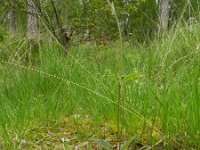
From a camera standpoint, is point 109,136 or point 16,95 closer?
point 109,136

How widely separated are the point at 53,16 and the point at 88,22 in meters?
0.57

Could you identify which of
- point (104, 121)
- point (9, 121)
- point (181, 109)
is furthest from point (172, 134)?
point (9, 121)

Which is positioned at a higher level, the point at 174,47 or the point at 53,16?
the point at 53,16

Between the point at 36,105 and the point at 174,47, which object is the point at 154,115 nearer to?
the point at 36,105

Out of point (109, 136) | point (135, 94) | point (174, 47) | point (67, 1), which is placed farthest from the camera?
point (67, 1)

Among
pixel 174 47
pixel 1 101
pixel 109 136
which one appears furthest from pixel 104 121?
pixel 174 47

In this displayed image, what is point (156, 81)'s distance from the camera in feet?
7.69

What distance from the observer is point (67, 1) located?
5828 mm

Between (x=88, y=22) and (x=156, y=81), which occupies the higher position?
(x=88, y=22)

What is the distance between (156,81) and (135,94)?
0.31 meters

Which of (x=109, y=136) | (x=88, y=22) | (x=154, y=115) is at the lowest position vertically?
(x=109, y=136)

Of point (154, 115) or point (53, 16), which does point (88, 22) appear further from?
point (154, 115)

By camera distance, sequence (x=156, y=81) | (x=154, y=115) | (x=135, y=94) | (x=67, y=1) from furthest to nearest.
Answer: (x=67, y=1) < (x=156, y=81) < (x=135, y=94) < (x=154, y=115)

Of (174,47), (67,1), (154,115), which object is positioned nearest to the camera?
(154,115)
